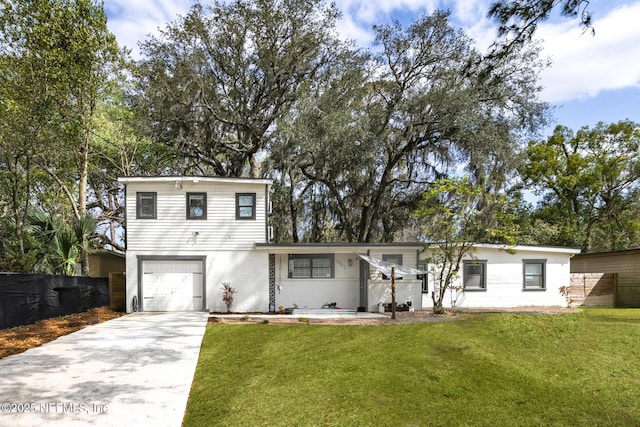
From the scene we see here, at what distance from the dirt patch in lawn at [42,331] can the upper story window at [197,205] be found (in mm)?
3995

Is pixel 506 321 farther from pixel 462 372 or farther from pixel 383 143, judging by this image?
pixel 383 143

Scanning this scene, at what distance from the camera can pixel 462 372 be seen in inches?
250

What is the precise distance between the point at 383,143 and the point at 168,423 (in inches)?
657

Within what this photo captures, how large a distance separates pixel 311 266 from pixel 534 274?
8.54 meters

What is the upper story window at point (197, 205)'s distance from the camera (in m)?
14.1

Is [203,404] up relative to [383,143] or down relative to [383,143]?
down

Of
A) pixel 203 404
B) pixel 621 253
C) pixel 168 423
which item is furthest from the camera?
pixel 621 253

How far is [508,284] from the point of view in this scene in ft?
49.8

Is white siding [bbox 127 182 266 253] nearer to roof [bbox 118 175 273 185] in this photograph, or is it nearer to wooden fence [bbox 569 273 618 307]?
roof [bbox 118 175 273 185]

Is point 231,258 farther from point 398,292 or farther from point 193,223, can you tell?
point 398,292

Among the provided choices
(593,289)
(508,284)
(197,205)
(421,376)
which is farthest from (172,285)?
(593,289)

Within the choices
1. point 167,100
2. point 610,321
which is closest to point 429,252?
point 610,321

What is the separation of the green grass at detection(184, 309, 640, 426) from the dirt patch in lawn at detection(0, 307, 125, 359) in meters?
3.44

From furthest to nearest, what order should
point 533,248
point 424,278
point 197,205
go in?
point 533,248 → point 424,278 → point 197,205
